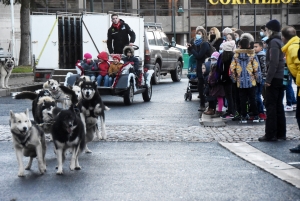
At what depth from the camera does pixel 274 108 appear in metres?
11.8

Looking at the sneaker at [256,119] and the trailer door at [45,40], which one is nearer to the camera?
the sneaker at [256,119]

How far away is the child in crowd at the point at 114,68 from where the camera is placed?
18969 millimetres

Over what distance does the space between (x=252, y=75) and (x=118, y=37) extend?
8131mm

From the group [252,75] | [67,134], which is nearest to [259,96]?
[252,75]

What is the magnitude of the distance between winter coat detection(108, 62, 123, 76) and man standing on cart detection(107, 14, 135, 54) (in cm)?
255

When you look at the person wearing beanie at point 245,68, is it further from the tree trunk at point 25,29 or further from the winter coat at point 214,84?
the tree trunk at point 25,29

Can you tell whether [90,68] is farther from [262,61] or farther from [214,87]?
[262,61]

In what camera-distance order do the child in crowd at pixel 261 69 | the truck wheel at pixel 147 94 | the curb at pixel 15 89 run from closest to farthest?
1. the child in crowd at pixel 261 69
2. the truck wheel at pixel 147 94
3. the curb at pixel 15 89

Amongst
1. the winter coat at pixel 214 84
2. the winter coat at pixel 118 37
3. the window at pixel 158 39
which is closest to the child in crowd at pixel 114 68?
the winter coat at pixel 118 37

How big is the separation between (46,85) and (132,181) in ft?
22.3

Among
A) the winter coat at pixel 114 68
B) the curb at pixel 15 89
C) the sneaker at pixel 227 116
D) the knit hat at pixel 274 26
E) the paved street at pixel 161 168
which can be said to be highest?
the knit hat at pixel 274 26

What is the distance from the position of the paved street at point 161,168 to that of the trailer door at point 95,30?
25.5ft

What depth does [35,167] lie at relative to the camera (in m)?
9.67

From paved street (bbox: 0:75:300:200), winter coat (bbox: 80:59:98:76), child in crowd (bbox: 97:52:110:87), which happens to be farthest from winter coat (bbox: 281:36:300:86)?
winter coat (bbox: 80:59:98:76)
